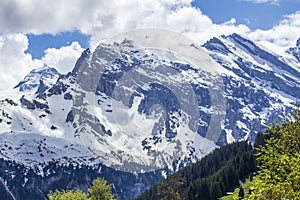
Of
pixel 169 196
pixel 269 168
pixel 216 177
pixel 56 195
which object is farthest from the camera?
pixel 216 177

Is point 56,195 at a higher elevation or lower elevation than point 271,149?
higher

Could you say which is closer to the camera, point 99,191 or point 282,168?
point 282,168

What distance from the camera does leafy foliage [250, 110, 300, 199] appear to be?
26.5 meters

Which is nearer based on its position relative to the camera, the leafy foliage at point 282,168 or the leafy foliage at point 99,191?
the leafy foliage at point 282,168

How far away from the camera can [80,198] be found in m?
84.5

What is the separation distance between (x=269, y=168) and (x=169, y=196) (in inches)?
2506

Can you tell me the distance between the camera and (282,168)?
3120 centimetres

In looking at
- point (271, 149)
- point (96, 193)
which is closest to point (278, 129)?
point (271, 149)

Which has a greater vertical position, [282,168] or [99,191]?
[99,191]

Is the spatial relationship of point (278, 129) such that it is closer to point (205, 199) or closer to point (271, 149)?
point (271, 149)

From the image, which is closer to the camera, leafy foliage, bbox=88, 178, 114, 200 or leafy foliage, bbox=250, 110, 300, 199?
leafy foliage, bbox=250, 110, 300, 199

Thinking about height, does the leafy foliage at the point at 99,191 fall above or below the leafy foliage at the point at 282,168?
above

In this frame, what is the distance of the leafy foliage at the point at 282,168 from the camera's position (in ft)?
86.9

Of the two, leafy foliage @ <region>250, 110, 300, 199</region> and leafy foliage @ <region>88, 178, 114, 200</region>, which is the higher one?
leafy foliage @ <region>88, 178, 114, 200</region>
